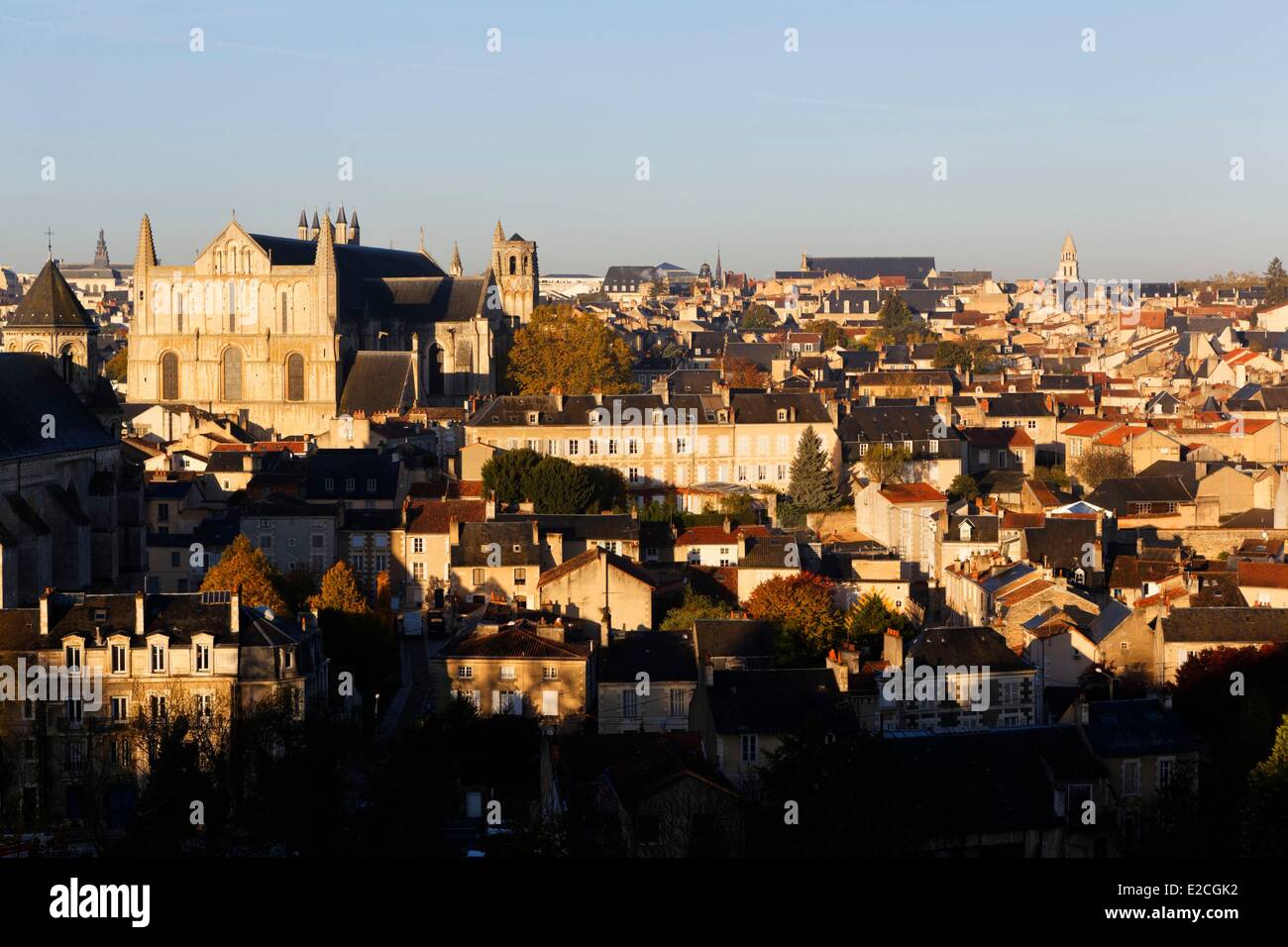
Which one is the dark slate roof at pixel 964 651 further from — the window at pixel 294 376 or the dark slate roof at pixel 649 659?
the window at pixel 294 376

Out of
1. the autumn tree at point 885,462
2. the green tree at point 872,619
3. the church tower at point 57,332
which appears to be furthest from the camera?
the autumn tree at point 885,462

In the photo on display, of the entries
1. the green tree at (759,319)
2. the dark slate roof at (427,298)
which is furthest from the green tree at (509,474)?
the green tree at (759,319)

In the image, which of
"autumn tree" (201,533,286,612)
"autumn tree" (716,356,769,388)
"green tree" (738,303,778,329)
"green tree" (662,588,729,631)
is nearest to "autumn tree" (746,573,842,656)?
"green tree" (662,588,729,631)

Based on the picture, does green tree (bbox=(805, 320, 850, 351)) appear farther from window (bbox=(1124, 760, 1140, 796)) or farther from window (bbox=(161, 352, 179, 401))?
window (bbox=(1124, 760, 1140, 796))

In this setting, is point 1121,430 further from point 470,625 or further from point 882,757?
point 882,757

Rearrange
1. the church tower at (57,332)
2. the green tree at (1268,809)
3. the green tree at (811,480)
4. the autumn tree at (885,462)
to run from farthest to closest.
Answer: the autumn tree at (885,462) → the green tree at (811,480) → the church tower at (57,332) → the green tree at (1268,809)

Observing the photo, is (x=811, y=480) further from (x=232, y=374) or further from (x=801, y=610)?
(x=232, y=374)
